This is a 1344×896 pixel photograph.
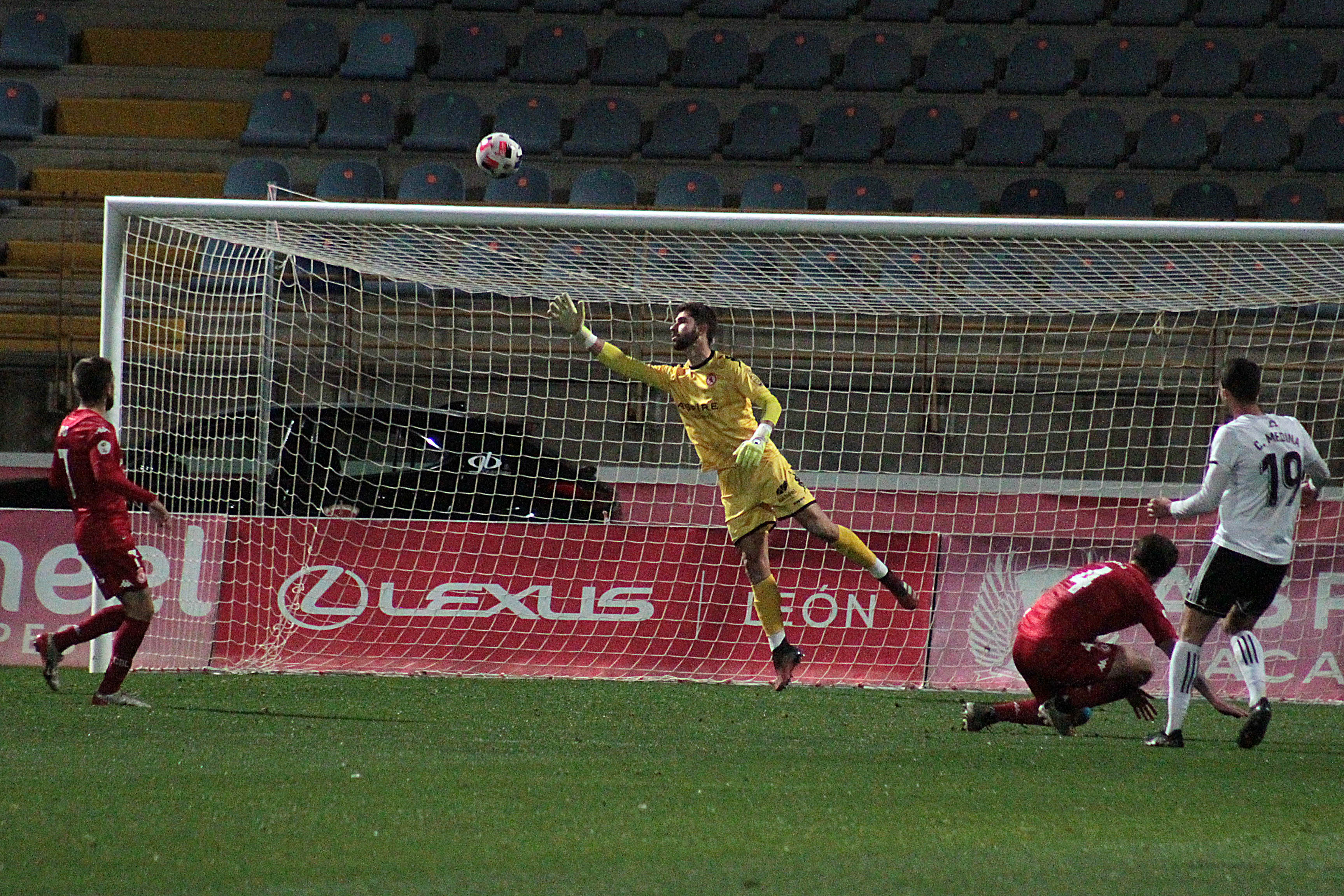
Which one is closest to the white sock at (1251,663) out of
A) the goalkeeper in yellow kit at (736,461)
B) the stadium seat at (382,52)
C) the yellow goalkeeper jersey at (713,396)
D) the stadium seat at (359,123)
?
the goalkeeper in yellow kit at (736,461)

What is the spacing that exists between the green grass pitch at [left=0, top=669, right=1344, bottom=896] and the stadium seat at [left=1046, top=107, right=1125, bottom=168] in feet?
28.7

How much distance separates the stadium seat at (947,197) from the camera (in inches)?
583

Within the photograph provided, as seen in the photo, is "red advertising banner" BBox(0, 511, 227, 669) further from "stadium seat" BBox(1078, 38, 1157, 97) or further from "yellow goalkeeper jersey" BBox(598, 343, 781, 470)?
"stadium seat" BBox(1078, 38, 1157, 97)

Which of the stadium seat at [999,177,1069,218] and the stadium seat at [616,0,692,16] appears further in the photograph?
the stadium seat at [616,0,692,16]

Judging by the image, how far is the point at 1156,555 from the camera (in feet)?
21.9

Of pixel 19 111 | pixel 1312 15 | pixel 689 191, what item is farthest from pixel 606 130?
pixel 1312 15

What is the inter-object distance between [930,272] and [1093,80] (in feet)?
21.3

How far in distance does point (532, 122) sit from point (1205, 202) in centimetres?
672

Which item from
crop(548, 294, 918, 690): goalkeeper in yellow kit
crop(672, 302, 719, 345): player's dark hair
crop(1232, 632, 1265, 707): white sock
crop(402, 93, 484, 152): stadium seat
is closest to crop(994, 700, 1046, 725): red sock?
crop(1232, 632, 1265, 707): white sock

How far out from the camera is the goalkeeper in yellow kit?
808cm

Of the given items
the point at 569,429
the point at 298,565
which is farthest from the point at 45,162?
the point at 298,565

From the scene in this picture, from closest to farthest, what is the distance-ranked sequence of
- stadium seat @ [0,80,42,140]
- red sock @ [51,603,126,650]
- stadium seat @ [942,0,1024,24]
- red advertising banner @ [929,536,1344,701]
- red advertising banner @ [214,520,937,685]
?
red sock @ [51,603,126,650] < red advertising banner @ [929,536,1344,701] < red advertising banner @ [214,520,937,685] < stadium seat @ [0,80,42,140] < stadium seat @ [942,0,1024,24]

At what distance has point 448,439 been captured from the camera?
37.6 ft

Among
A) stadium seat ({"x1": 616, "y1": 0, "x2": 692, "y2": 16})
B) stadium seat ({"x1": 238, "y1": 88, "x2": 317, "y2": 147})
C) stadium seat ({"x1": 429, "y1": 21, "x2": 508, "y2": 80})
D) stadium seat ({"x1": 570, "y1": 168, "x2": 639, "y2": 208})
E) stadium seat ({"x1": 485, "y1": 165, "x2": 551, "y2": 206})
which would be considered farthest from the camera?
stadium seat ({"x1": 616, "y1": 0, "x2": 692, "y2": 16})
